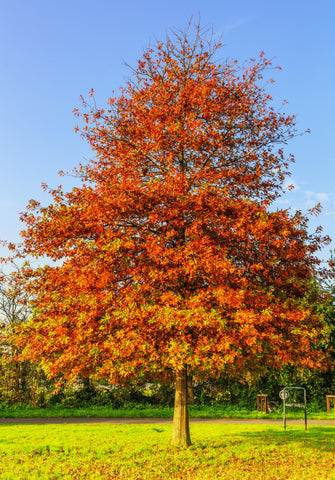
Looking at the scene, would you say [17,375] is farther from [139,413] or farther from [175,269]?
[175,269]

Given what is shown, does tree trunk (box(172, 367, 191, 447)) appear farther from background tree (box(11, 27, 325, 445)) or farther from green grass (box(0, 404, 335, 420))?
green grass (box(0, 404, 335, 420))

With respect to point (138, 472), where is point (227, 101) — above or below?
above

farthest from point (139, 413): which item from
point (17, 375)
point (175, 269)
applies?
point (175, 269)

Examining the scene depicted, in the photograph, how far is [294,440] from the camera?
42.3ft

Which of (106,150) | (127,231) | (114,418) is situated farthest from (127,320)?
(114,418)

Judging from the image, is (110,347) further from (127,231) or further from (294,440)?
(294,440)

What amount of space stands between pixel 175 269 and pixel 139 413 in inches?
532

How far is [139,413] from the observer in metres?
20.4

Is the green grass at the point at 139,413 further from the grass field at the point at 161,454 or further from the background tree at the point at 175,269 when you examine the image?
the background tree at the point at 175,269

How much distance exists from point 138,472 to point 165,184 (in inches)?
228

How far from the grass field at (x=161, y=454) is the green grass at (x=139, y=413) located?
521cm

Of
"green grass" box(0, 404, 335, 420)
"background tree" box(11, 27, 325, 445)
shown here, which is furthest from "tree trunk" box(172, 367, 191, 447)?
"green grass" box(0, 404, 335, 420)

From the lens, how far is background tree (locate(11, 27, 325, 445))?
343 inches

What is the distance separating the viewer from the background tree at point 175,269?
870 cm
